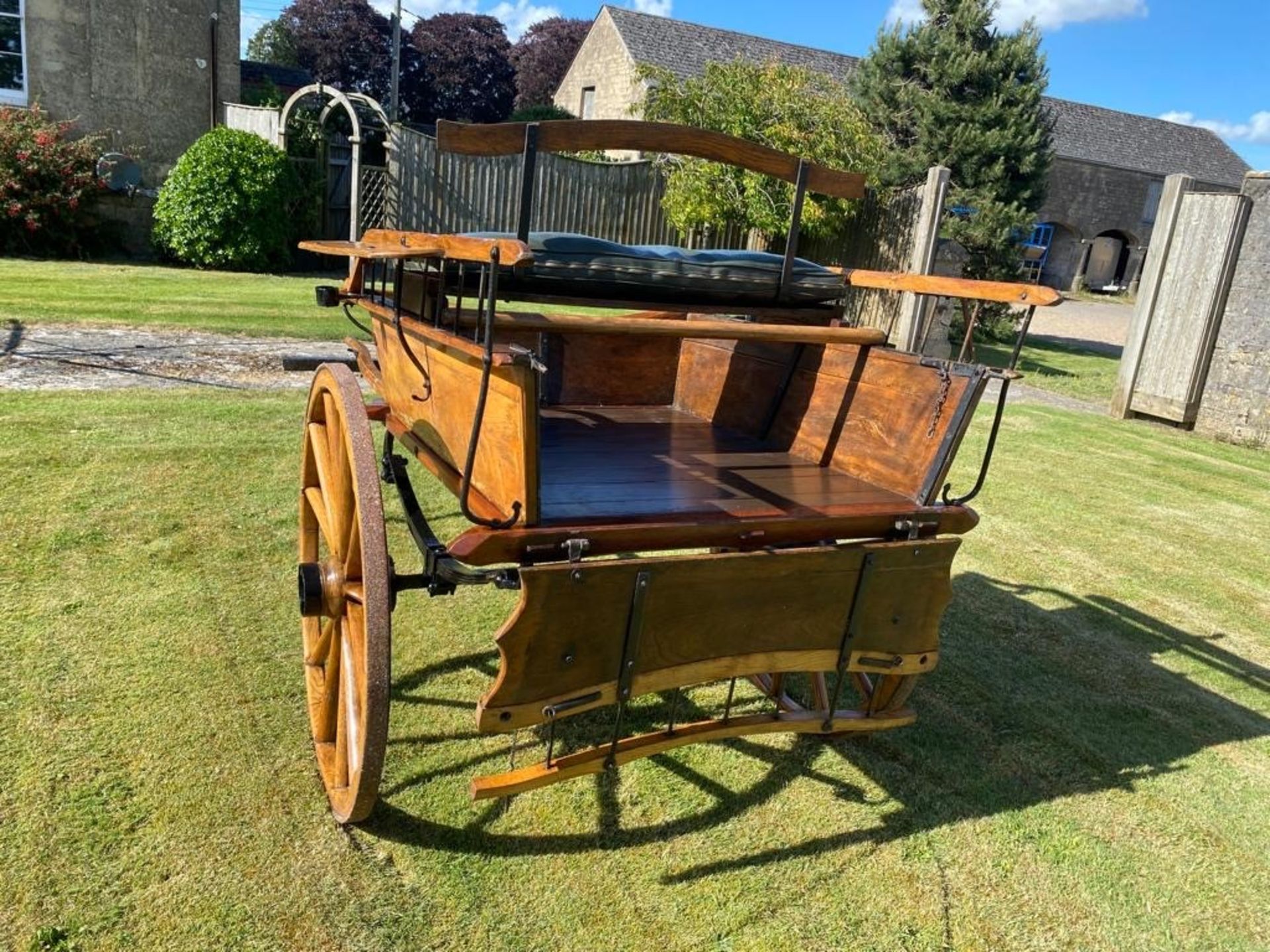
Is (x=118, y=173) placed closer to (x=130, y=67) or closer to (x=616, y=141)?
(x=130, y=67)

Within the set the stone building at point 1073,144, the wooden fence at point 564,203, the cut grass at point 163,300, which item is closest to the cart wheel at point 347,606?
the cut grass at point 163,300

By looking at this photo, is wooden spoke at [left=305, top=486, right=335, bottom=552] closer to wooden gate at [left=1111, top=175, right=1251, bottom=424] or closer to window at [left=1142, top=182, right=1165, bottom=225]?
wooden gate at [left=1111, top=175, right=1251, bottom=424]

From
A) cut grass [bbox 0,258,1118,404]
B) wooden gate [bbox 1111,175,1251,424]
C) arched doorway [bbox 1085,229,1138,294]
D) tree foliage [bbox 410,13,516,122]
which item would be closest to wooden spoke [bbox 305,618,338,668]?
cut grass [bbox 0,258,1118,404]

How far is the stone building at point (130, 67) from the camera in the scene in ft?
43.4

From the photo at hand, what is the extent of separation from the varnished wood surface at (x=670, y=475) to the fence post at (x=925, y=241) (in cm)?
752

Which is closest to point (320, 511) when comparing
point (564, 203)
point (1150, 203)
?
point (564, 203)

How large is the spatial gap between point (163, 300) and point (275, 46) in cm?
4331

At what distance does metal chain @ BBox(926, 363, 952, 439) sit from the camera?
100 inches

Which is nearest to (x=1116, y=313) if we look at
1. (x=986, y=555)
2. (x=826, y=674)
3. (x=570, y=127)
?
(x=986, y=555)

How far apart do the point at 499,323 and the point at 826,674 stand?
2.35 metres

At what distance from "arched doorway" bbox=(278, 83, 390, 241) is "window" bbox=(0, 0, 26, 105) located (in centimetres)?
364

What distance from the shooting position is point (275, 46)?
1809 inches

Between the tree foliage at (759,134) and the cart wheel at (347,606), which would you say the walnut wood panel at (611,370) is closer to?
the cart wheel at (347,606)

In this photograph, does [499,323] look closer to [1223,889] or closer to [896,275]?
[896,275]
